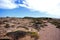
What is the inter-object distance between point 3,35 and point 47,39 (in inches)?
98.1

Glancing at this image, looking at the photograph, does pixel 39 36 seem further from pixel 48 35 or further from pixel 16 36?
pixel 16 36

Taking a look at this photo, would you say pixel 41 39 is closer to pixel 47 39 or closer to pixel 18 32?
pixel 47 39

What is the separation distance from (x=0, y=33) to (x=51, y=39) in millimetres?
3041

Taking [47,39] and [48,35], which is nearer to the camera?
[47,39]

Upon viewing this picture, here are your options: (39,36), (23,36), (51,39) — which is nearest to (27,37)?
(23,36)

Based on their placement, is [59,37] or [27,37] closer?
[27,37]

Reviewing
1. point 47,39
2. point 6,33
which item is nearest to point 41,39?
point 47,39

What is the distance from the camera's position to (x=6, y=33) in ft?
29.5

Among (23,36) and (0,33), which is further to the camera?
(0,33)

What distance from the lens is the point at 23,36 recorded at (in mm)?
8547

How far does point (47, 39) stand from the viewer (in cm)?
853

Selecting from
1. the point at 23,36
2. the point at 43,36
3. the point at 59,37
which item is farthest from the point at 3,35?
the point at 59,37

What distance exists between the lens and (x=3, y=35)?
8.66 meters

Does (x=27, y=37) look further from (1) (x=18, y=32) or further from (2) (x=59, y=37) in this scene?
(2) (x=59, y=37)
